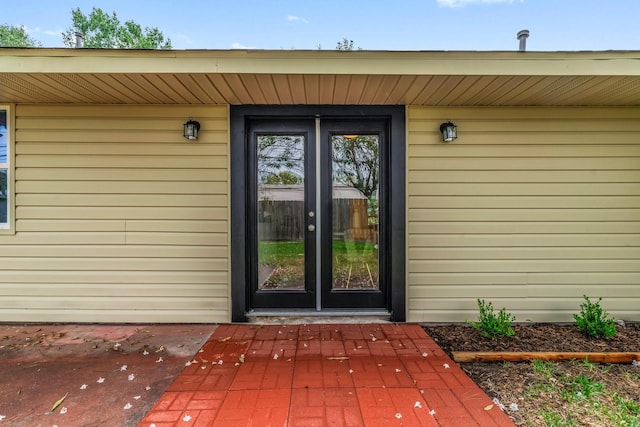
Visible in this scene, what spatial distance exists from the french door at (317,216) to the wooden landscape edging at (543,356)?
101 cm

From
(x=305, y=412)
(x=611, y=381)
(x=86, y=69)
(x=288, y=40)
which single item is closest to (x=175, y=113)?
(x=86, y=69)

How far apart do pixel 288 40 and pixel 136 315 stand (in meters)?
14.2

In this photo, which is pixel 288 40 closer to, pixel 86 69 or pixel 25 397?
pixel 86 69

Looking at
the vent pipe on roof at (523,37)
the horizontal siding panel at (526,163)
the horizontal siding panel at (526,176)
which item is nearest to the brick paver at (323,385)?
the horizontal siding panel at (526,176)

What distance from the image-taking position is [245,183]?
3.24 m

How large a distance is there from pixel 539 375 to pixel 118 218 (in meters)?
3.61

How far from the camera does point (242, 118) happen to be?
319cm

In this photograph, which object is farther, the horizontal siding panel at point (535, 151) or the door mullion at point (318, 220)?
the door mullion at point (318, 220)

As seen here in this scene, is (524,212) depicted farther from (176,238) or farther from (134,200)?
(134,200)

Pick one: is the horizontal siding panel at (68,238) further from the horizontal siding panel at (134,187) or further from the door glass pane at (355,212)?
the door glass pane at (355,212)

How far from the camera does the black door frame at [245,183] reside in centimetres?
319

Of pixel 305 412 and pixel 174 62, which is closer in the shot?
pixel 305 412

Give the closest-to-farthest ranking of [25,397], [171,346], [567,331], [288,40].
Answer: [25,397] → [171,346] → [567,331] → [288,40]

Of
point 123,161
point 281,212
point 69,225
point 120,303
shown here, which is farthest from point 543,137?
point 69,225
